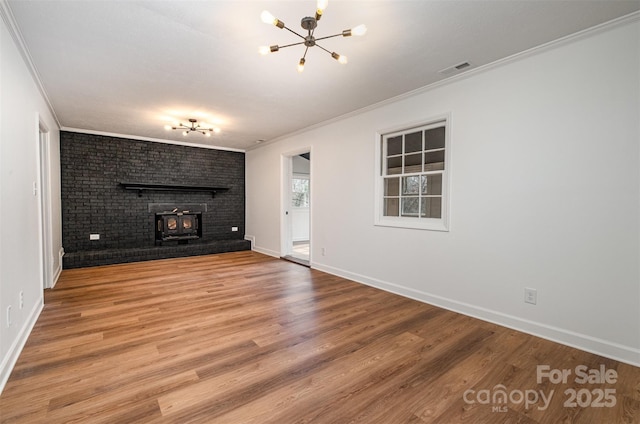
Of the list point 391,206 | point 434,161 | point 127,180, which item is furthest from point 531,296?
point 127,180

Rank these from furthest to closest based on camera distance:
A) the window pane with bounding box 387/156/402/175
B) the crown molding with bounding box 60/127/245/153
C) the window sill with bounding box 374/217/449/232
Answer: the crown molding with bounding box 60/127/245/153, the window pane with bounding box 387/156/402/175, the window sill with bounding box 374/217/449/232

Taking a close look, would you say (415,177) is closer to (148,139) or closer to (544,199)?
(544,199)

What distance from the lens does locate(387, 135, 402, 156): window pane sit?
3.83 metres

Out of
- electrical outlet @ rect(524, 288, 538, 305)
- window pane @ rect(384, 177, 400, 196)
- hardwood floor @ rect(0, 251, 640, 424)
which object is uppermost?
window pane @ rect(384, 177, 400, 196)

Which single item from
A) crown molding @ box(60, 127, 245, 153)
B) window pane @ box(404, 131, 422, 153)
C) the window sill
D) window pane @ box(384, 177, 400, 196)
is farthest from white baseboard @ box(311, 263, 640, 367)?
crown molding @ box(60, 127, 245, 153)

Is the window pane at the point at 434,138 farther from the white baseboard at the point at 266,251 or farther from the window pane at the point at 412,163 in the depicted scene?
the white baseboard at the point at 266,251

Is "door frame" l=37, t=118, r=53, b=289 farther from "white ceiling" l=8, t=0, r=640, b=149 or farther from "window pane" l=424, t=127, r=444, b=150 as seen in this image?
"window pane" l=424, t=127, r=444, b=150

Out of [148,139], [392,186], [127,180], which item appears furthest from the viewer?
[148,139]

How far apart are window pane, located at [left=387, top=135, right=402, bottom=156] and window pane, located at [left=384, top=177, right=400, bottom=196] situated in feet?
1.15

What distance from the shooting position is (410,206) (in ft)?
12.2

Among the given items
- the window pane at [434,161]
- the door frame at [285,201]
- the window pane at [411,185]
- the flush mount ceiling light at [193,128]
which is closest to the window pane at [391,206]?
the window pane at [411,185]

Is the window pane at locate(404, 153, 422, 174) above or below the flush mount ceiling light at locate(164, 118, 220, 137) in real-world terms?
below

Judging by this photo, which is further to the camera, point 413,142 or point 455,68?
point 413,142

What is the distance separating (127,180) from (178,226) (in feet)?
4.36
